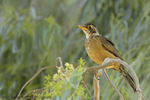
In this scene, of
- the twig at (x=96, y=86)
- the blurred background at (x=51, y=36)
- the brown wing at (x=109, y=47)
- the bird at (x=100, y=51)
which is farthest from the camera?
the blurred background at (x=51, y=36)

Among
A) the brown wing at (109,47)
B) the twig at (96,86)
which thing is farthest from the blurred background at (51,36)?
the twig at (96,86)

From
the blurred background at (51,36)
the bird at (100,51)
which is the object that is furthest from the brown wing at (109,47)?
the blurred background at (51,36)

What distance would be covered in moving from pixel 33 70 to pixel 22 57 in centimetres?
28

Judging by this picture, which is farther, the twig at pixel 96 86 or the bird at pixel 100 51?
the bird at pixel 100 51

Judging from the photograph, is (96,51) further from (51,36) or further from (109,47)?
(51,36)

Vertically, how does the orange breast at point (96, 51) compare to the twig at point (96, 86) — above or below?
above

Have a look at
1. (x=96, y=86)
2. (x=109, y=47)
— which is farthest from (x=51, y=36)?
(x=96, y=86)

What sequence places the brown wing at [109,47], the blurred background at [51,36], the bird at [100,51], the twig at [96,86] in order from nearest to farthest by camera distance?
the twig at [96,86], the bird at [100,51], the brown wing at [109,47], the blurred background at [51,36]

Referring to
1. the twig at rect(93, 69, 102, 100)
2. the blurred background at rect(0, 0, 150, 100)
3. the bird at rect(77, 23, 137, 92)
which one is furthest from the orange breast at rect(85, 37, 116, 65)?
the blurred background at rect(0, 0, 150, 100)

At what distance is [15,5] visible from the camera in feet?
15.9

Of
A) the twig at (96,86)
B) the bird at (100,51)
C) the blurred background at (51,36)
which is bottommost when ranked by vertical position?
the twig at (96,86)

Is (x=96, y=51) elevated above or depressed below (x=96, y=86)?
above

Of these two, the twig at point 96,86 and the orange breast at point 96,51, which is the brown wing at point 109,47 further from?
the twig at point 96,86

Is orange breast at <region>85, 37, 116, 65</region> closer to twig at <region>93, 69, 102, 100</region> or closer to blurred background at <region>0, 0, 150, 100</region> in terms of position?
twig at <region>93, 69, 102, 100</region>
